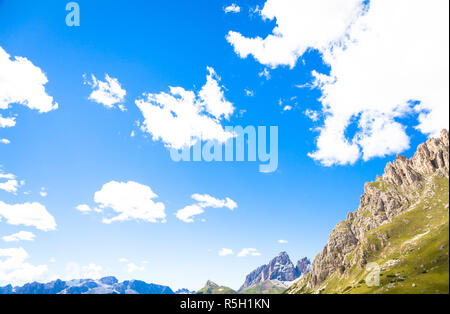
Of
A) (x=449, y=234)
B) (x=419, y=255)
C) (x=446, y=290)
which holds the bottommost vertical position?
(x=419, y=255)
